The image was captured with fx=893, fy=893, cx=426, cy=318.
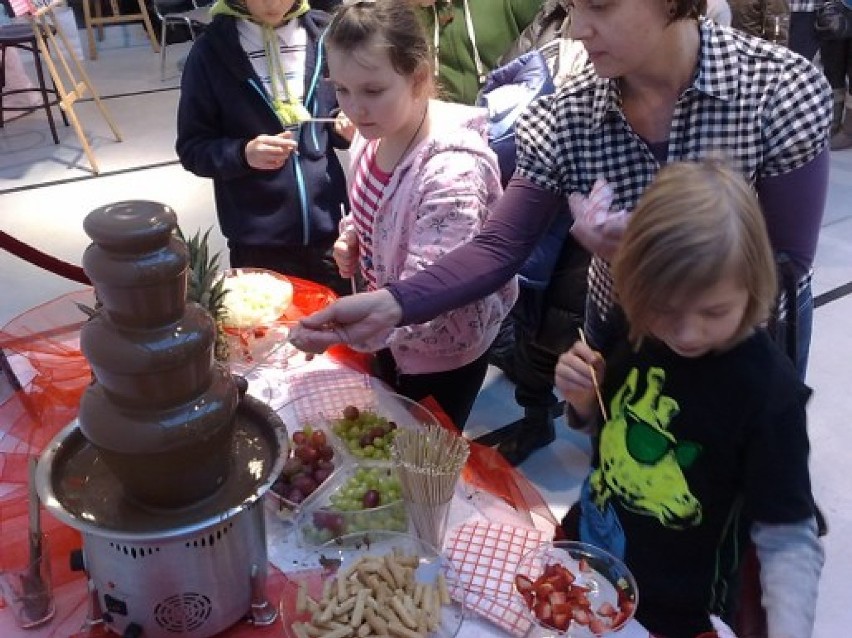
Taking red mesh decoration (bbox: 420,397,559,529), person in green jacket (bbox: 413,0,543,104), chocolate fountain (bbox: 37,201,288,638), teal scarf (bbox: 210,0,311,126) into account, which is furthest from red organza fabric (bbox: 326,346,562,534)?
person in green jacket (bbox: 413,0,543,104)

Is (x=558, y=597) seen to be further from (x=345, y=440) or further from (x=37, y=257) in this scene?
(x=37, y=257)

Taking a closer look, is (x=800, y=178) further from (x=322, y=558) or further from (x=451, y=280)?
(x=322, y=558)

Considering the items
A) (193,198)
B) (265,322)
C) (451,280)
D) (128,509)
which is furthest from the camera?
(193,198)

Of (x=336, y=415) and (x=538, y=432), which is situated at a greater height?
(x=336, y=415)

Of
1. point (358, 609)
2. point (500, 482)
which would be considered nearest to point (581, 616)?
point (358, 609)

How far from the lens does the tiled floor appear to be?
2.47 m

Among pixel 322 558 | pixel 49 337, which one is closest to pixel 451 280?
pixel 322 558

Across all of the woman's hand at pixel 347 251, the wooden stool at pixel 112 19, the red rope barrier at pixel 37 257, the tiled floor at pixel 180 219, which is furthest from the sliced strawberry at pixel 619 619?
the wooden stool at pixel 112 19

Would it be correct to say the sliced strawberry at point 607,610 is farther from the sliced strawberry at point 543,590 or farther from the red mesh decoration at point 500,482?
the red mesh decoration at point 500,482

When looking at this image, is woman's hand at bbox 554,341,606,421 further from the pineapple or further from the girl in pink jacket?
the pineapple

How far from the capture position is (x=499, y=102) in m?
2.22

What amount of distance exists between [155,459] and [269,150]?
4.21 ft

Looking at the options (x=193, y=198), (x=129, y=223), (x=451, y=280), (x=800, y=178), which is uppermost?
(x=129, y=223)

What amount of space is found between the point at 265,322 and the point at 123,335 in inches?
35.8
